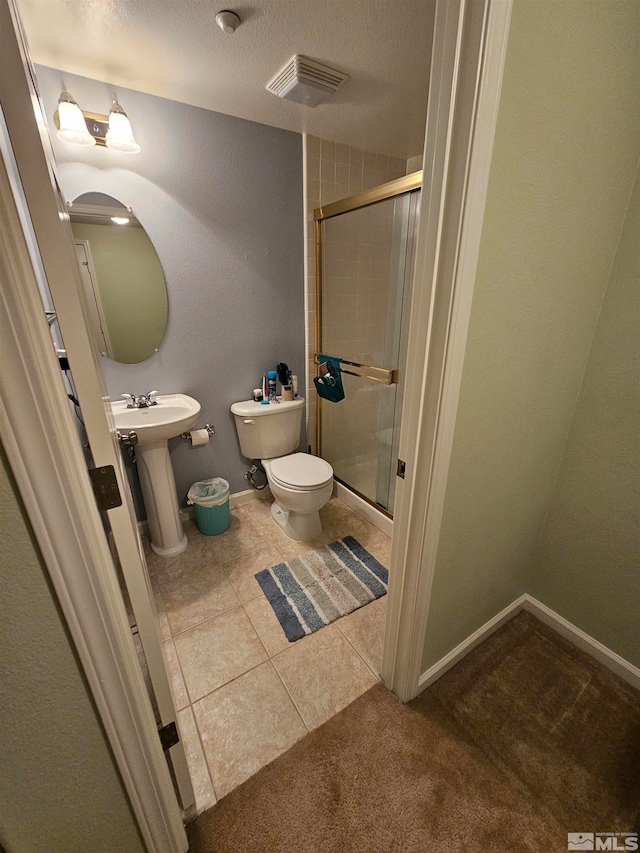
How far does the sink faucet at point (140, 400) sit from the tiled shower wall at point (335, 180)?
3.19 feet

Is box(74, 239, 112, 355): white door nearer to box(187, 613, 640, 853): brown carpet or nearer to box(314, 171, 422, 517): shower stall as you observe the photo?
box(314, 171, 422, 517): shower stall

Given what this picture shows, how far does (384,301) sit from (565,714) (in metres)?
1.98

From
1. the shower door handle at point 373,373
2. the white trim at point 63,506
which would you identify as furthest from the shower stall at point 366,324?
the white trim at point 63,506

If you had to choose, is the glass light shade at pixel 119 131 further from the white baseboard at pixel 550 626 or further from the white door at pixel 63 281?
the white baseboard at pixel 550 626

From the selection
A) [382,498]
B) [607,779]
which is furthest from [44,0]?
[607,779]

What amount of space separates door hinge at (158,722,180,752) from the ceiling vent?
2129 millimetres

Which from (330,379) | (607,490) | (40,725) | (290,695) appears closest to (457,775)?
(290,695)

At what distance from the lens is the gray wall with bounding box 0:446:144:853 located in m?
0.47

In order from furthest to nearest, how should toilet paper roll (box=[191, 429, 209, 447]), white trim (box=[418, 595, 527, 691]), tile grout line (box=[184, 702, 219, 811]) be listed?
1. toilet paper roll (box=[191, 429, 209, 447])
2. white trim (box=[418, 595, 527, 691])
3. tile grout line (box=[184, 702, 219, 811])

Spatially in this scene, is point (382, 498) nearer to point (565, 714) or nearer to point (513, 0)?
point (565, 714)

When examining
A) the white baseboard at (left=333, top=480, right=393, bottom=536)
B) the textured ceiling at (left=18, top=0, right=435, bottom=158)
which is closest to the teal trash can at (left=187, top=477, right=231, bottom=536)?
the white baseboard at (left=333, top=480, right=393, bottom=536)

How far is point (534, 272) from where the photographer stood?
2.91 feet

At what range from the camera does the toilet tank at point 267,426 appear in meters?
2.05

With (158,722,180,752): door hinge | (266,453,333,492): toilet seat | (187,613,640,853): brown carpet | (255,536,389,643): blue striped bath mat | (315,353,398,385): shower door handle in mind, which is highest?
(315,353,398,385): shower door handle
